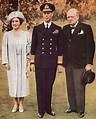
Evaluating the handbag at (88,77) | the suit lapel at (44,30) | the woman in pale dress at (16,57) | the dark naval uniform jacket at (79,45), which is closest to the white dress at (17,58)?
the woman in pale dress at (16,57)

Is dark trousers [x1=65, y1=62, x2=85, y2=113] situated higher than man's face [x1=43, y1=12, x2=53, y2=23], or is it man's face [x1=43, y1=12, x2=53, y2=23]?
man's face [x1=43, y1=12, x2=53, y2=23]

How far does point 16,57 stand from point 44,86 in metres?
0.31

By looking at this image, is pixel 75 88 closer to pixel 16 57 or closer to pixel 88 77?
pixel 88 77

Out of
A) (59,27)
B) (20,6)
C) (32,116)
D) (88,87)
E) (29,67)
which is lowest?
(32,116)

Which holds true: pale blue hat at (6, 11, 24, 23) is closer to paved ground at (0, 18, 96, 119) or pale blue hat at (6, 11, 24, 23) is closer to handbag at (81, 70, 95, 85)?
paved ground at (0, 18, 96, 119)

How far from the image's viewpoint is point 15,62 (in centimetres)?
249

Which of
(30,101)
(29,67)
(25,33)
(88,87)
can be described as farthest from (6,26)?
(88,87)

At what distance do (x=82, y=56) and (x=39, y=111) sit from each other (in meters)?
0.55

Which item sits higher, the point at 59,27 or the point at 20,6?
the point at 20,6

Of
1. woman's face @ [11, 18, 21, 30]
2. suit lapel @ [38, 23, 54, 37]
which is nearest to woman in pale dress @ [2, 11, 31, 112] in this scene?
woman's face @ [11, 18, 21, 30]

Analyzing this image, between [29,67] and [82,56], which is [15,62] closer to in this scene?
[29,67]

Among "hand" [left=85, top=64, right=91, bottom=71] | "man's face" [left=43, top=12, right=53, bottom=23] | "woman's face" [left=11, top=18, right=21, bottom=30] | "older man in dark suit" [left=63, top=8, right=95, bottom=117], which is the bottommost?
"hand" [left=85, top=64, right=91, bottom=71]

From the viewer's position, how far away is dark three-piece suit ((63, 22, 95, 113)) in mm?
2432

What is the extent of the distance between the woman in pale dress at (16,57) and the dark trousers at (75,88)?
1.06ft
